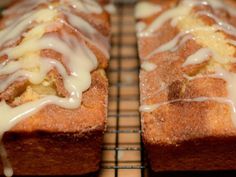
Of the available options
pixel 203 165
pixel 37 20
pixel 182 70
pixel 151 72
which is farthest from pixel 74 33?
pixel 203 165

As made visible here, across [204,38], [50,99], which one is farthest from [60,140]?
[204,38]

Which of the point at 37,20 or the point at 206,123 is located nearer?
the point at 206,123

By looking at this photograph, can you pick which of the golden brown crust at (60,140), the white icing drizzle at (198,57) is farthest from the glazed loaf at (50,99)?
the white icing drizzle at (198,57)

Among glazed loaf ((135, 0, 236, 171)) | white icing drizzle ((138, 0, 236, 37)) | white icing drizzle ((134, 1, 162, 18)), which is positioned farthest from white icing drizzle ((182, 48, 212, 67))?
white icing drizzle ((134, 1, 162, 18))

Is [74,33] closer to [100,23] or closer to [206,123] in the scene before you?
[100,23]

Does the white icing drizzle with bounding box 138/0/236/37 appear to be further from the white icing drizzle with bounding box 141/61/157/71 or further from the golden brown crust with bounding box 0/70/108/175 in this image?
the golden brown crust with bounding box 0/70/108/175

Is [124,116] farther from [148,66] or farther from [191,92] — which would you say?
[191,92]
